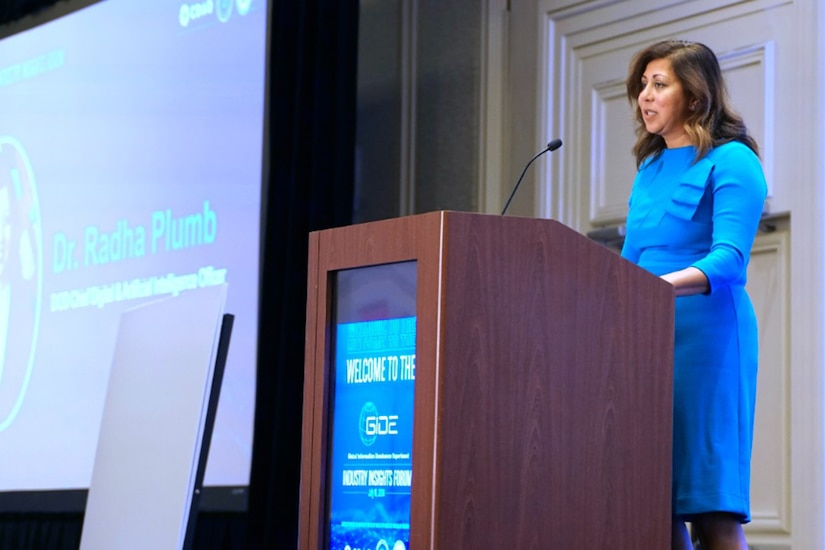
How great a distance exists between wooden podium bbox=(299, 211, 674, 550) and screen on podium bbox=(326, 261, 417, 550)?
0.07 ft

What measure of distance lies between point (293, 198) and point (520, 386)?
2904mm

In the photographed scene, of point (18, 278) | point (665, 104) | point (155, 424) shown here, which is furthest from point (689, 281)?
point (18, 278)

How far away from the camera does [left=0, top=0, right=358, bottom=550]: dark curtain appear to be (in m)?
4.45

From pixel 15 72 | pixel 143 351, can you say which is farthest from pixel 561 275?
pixel 15 72

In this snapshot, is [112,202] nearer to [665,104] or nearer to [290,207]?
[290,207]

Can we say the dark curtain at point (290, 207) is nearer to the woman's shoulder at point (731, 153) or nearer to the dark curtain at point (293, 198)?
the dark curtain at point (293, 198)

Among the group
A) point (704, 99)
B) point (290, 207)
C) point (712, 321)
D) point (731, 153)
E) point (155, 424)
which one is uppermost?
point (290, 207)

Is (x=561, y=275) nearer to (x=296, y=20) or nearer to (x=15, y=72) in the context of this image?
(x=296, y=20)

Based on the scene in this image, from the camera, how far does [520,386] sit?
5.57ft

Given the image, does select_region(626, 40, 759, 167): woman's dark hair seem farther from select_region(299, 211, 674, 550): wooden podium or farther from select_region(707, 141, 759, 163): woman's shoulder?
select_region(299, 211, 674, 550): wooden podium

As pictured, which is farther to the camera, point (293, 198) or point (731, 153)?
point (293, 198)

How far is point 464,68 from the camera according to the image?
4.75 m

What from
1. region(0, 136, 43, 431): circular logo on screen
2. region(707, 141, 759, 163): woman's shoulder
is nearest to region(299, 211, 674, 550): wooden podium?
region(707, 141, 759, 163): woman's shoulder

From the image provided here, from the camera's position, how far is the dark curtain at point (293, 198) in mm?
4449
